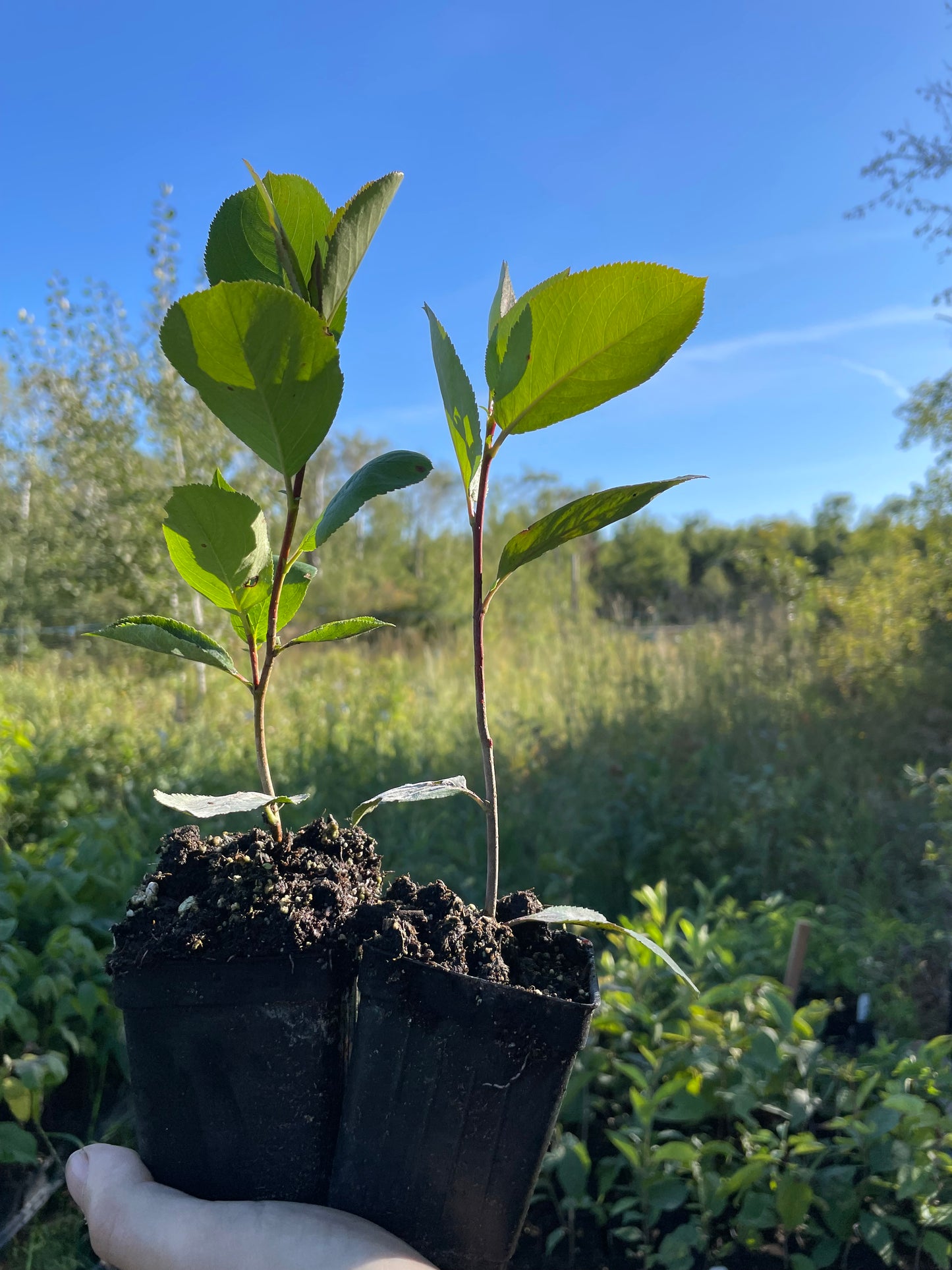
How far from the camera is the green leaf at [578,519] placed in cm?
64

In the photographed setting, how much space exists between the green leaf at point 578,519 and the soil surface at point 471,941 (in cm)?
29

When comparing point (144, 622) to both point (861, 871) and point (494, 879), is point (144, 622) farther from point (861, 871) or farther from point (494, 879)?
point (861, 871)

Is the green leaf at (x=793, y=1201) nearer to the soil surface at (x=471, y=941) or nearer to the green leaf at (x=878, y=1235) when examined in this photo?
the green leaf at (x=878, y=1235)

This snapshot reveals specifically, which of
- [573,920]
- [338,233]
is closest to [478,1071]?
A: [573,920]

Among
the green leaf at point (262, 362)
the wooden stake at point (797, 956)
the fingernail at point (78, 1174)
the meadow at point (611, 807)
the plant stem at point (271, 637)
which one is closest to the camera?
the green leaf at point (262, 362)

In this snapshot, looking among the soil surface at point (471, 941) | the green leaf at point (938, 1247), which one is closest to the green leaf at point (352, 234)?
the soil surface at point (471, 941)

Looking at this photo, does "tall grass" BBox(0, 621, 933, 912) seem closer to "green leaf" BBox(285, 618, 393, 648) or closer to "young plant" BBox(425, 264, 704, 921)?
"green leaf" BBox(285, 618, 393, 648)

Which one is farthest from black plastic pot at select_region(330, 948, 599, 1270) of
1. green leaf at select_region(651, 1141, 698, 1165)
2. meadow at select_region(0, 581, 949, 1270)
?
meadow at select_region(0, 581, 949, 1270)

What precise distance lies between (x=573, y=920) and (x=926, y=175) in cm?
618

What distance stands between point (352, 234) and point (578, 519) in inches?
11.1

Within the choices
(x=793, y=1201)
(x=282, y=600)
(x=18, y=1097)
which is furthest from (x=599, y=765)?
(x=282, y=600)

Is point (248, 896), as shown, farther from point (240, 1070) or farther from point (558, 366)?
point (558, 366)

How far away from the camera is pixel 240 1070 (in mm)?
708

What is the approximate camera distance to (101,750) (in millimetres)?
3504
